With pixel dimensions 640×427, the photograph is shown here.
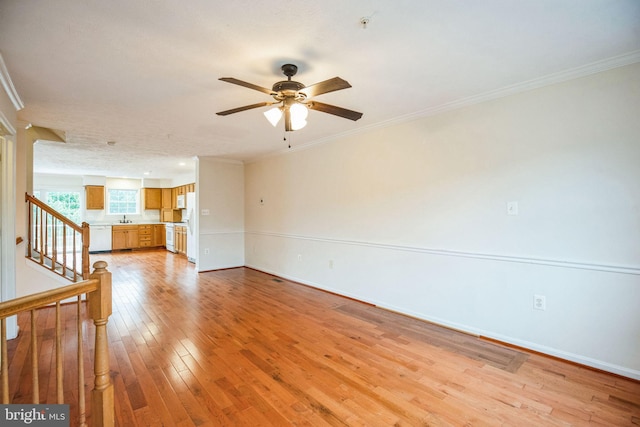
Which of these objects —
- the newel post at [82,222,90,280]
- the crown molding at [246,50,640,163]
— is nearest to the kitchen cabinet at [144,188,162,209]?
the newel post at [82,222,90,280]

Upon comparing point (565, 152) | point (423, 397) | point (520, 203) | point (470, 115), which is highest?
point (470, 115)

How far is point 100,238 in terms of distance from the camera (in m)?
8.60

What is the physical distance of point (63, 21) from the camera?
A: 5.68 feet

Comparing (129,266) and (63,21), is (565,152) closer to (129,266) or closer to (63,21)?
(63,21)

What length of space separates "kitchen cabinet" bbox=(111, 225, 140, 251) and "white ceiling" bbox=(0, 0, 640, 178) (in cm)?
614

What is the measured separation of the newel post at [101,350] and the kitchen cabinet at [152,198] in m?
9.01

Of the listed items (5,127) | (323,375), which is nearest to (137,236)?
(5,127)

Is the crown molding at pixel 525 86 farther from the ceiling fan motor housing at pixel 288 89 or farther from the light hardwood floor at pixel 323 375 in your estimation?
the light hardwood floor at pixel 323 375

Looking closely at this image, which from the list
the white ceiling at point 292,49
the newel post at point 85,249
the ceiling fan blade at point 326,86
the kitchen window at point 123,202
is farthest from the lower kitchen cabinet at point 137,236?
the ceiling fan blade at point 326,86

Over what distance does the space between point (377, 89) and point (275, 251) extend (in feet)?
12.5

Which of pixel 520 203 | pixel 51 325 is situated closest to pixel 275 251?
pixel 51 325

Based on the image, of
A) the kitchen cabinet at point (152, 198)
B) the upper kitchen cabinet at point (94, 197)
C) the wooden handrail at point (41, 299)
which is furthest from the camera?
the kitchen cabinet at point (152, 198)

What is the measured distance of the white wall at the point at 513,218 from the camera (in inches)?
88.7

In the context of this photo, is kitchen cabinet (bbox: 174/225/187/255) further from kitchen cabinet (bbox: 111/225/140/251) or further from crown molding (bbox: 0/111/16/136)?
crown molding (bbox: 0/111/16/136)
